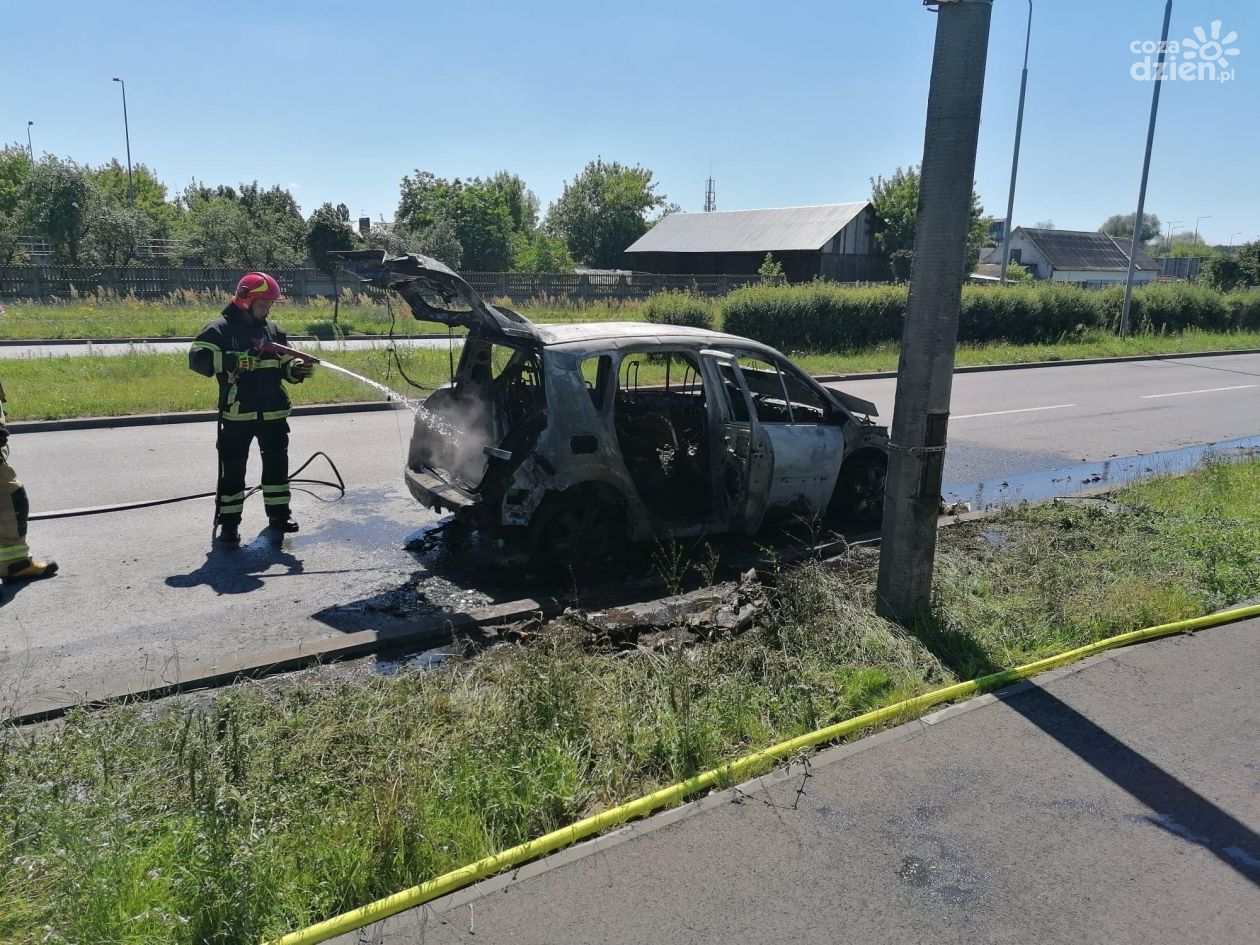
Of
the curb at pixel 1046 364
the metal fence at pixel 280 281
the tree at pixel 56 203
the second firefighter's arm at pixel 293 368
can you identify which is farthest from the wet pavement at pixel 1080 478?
the tree at pixel 56 203

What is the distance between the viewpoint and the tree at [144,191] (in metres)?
51.6

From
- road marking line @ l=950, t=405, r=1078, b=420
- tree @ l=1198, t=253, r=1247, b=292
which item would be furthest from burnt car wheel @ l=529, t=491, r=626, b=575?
tree @ l=1198, t=253, r=1247, b=292

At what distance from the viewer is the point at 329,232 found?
2961 cm

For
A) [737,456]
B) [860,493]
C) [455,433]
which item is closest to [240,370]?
[455,433]

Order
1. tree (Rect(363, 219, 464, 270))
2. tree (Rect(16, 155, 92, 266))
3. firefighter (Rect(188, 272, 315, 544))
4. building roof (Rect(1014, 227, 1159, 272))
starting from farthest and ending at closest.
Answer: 1. building roof (Rect(1014, 227, 1159, 272))
2. tree (Rect(363, 219, 464, 270))
3. tree (Rect(16, 155, 92, 266))
4. firefighter (Rect(188, 272, 315, 544))

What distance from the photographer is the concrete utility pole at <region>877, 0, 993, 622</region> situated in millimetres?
4711

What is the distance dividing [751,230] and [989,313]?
82.9 feet

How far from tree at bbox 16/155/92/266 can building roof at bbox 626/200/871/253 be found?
27639 mm

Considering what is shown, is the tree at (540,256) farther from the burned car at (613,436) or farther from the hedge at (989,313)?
the burned car at (613,436)

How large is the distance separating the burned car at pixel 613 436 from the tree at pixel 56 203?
41602 millimetres

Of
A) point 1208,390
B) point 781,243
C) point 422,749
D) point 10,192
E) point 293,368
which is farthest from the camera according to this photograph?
point 10,192

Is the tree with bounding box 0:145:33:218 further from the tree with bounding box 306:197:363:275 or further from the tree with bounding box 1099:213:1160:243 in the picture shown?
the tree with bounding box 1099:213:1160:243

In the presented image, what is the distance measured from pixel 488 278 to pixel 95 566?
2981cm

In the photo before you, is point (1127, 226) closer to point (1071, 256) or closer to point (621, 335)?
point (1071, 256)
